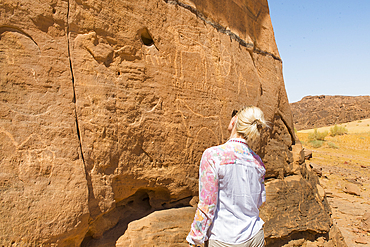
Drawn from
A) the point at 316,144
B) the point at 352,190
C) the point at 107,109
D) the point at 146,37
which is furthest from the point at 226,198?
the point at 316,144

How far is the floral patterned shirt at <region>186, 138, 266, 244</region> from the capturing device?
1.39 meters

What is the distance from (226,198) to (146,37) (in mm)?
1951

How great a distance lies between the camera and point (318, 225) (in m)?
4.16

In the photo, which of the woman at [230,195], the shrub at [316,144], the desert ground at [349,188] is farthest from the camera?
the shrub at [316,144]

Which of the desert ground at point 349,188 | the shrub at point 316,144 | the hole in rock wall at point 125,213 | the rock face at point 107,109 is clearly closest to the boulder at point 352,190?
the desert ground at point 349,188

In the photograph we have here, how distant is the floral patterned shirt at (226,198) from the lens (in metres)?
1.39

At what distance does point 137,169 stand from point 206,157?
46.5 inches

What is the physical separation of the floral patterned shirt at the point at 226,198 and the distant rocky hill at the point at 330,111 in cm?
3279

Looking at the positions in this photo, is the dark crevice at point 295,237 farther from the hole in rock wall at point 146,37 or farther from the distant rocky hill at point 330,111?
the distant rocky hill at point 330,111

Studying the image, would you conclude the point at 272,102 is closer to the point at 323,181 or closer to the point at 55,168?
the point at 55,168

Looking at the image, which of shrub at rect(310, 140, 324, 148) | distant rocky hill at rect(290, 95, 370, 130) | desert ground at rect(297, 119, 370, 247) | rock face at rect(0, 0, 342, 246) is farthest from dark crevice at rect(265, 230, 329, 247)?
distant rocky hill at rect(290, 95, 370, 130)

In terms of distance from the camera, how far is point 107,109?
2225mm

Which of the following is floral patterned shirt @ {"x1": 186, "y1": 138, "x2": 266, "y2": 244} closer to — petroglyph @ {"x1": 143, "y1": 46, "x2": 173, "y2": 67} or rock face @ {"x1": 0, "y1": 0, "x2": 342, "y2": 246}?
rock face @ {"x1": 0, "y1": 0, "x2": 342, "y2": 246}

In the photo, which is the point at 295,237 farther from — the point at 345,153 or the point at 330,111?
the point at 330,111
